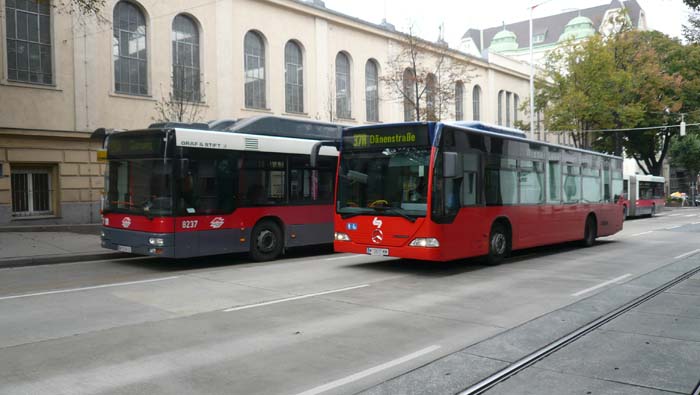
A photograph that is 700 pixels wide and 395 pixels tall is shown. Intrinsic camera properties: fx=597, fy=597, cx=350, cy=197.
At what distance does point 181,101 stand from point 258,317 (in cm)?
1659

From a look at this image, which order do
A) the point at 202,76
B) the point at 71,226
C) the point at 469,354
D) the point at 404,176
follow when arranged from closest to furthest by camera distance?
the point at 469,354 < the point at 404,176 < the point at 71,226 < the point at 202,76

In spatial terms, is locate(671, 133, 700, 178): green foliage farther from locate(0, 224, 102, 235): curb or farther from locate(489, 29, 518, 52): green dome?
locate(0, 224, 102, 235): curb

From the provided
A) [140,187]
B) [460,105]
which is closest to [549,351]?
[140,187]

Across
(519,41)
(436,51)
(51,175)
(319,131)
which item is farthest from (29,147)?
(519,41)

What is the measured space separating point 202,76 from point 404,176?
16882 millimetres

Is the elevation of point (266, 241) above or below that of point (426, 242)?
below

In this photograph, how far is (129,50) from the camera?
23219 mm

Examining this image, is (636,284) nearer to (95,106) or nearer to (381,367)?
(381,367)

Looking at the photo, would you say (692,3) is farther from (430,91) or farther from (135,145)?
(430,91)

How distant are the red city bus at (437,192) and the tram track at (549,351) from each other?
3.51 m

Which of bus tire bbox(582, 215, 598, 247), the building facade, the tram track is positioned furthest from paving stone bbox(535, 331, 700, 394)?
the building facade

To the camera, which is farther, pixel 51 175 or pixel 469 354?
pixel 51 175

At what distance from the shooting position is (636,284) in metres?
10.2

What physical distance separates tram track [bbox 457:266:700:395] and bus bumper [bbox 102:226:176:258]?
791 centimetres
